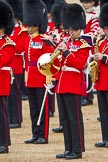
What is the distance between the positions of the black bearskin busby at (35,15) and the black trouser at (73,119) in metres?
1.46

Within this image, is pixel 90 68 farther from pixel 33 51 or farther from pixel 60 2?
pixel 60 2

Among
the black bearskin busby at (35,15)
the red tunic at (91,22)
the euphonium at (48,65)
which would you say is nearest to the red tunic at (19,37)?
the black bearskin busby at (35,15)

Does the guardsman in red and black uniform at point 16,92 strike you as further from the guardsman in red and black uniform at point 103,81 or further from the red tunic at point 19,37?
the guardsman in red and black uniform at point 103,81

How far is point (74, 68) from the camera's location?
9.15 m

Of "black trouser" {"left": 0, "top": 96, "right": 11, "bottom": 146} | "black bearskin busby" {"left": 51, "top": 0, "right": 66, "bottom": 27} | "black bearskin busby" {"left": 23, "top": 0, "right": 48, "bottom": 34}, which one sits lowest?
"black trouser" {"left": 0, "top": 96, "right": 11, "bottom": 146}

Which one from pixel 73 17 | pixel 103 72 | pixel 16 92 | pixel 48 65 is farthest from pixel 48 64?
pixel 16 92

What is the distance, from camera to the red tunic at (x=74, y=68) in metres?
8.98

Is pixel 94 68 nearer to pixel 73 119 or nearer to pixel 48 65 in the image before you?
pixel 48 65

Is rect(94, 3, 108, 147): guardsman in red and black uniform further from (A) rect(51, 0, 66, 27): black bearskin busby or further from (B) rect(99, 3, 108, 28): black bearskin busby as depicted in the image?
(A) rect(51, 0, 66, 27): black bearskin busby

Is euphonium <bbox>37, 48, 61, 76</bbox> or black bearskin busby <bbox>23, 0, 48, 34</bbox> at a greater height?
black bearskin busby <bbox>23, 0, 48, 34</bbox>

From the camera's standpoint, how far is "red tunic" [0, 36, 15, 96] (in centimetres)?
944

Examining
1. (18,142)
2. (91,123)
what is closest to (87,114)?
(91,123)

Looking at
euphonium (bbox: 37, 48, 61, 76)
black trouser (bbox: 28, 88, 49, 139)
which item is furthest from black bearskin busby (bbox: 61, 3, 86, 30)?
black trouser (bbox: 28, 88, 49, 139)

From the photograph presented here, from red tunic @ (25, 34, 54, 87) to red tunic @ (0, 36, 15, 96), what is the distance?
2.36 feet
